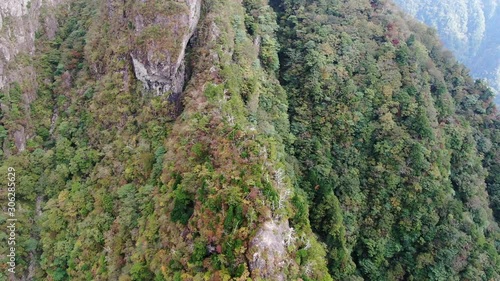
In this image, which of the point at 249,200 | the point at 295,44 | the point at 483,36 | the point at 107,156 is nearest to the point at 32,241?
the point at 107,156

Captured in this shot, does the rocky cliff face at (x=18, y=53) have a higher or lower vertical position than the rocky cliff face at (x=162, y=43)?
lower

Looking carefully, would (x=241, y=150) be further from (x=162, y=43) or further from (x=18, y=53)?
(x=18, y=53)

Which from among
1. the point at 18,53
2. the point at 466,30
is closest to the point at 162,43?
the point at 18,53

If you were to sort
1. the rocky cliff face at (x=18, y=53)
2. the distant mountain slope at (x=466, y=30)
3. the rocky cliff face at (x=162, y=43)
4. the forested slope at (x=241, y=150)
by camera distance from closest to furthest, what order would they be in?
the forested slope at (x=241, y=150), the rocky cliff face at (x=162, y=43), the rocky cliff face at (x=18, y=53), the distant mountain slope at (x=466, y=30)

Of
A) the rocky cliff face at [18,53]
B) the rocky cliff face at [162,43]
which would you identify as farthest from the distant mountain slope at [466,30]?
the rocky cliff face at [18,53]

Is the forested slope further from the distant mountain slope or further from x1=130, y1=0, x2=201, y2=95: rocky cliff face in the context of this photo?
the distant mountain slope

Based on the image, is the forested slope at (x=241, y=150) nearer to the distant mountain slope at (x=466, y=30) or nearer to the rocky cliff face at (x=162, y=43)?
the rocky cliff face at (x=162, y=43)
